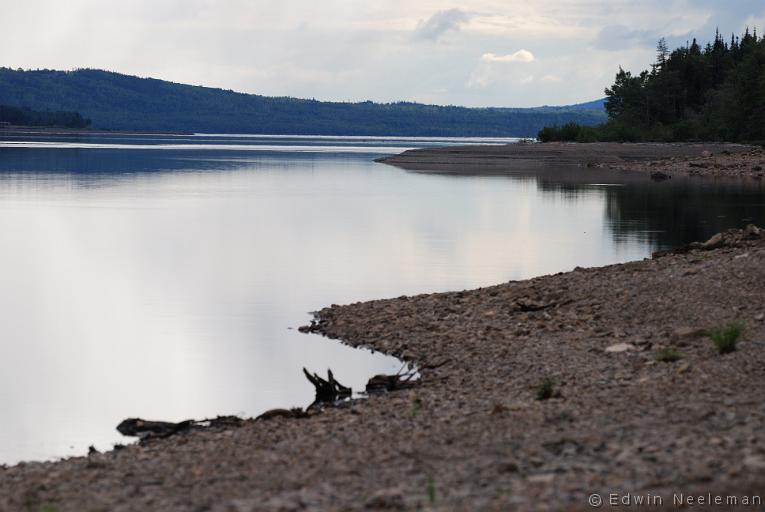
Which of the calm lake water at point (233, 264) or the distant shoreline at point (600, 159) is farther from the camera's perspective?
the distant shoreline at point (600, 159)

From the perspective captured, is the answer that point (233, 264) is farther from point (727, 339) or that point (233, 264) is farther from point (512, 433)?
point (512, 433)

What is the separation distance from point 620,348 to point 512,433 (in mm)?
4731

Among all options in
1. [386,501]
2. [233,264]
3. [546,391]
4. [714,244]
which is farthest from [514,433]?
[233,264]

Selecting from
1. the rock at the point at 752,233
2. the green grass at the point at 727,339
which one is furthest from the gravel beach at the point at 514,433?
the rock at the point at 752,233

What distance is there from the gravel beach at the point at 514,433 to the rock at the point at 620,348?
0.04 m

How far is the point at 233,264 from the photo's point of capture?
92.4ft

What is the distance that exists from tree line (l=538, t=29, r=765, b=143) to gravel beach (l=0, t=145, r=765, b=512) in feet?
259

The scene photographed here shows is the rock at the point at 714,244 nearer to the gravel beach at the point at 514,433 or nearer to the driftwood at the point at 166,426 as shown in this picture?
the gravel beach at the point at 514,433

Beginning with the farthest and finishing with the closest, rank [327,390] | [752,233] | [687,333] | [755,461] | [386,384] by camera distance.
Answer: [752,233], [687,333], [327,390], [386,384], [755,461]

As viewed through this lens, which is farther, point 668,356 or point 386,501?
point 668,356

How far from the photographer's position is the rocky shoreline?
26.9 ft

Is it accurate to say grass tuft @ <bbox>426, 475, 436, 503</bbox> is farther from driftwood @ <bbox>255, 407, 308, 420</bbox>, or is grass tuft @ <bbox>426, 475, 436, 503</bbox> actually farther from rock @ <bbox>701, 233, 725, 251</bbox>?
rock @ <bbox>701, 233, 725, 251</bbox>

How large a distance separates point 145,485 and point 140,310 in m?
12.6

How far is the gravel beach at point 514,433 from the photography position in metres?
8.17
